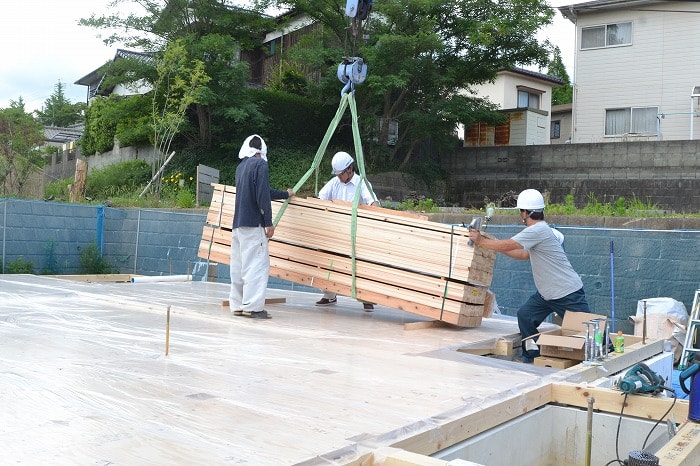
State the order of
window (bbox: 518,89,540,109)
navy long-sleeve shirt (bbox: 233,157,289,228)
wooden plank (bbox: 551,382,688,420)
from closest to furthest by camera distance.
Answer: wooden plank (bbox: 551,382,688,420) < navy long-sleeve shirt (bbox: 233,157,289,228) < window (bbox: 518,89,540,109)

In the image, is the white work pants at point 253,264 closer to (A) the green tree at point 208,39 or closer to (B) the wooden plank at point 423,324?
(B) the wooden plank at point 423,324

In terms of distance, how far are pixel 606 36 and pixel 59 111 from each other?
2062 inches

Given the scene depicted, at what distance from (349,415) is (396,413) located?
266 millimetres

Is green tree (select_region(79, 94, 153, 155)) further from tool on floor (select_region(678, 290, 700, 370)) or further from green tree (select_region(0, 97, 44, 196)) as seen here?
tool on floor (select_region(678, 290, 700, 370))

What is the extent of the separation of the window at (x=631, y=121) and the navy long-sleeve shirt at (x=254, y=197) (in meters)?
18.9

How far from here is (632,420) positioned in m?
4.54

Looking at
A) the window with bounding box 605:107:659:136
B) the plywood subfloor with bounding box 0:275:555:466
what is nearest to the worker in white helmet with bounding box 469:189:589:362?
the plywood subfloor with bounding box 0:275:555:466

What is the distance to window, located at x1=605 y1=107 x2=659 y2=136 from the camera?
22.9 meters

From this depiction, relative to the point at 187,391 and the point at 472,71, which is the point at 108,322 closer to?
the point at 187,391

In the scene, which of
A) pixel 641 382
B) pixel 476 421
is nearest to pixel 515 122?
pixel 641 382

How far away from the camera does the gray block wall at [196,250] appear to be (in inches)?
344

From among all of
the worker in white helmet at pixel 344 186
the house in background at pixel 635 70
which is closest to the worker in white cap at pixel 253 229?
the worker in white helmet at pixel 344 186

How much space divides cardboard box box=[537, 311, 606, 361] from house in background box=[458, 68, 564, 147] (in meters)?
17.9

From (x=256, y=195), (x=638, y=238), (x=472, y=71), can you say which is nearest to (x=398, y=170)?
(x=472, y=71)
